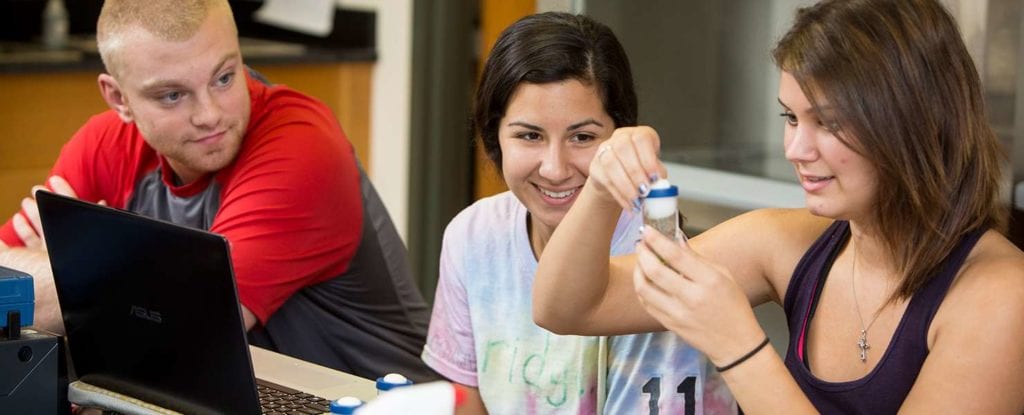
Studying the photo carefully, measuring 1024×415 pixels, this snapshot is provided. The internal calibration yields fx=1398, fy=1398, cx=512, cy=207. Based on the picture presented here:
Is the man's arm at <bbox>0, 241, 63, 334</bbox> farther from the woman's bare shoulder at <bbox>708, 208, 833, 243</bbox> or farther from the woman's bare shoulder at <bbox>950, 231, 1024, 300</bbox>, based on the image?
the woman's bare shoulder at <bbox>950, 231, 1024, 300</bbox>

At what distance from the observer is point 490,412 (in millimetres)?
1934

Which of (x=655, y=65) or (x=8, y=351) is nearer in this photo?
(x=8, y=351)

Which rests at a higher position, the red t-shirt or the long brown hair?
the long brown hair

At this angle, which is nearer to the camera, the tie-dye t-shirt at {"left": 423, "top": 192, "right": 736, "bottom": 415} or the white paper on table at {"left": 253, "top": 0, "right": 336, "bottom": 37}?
the tie-dye t-shirt at {"left": 423, "top": 192, "right": 736, "bottom": 415}

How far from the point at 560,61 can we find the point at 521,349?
40 centimetres

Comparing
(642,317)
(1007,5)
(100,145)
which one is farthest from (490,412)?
(1007,5)

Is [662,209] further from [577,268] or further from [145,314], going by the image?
[145,314]

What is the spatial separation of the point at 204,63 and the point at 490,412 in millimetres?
722

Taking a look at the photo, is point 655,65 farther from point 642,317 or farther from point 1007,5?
point 642,317

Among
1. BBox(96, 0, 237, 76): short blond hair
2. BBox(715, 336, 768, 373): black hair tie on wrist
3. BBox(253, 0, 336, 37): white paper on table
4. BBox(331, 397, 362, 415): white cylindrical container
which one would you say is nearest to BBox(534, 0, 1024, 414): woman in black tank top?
BBox(715, 336, 768, 373): black hair tie on wrist

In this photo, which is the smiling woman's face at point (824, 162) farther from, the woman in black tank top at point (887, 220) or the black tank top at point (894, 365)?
the black tank top at point (894, 365)

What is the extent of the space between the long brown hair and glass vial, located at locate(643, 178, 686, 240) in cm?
20

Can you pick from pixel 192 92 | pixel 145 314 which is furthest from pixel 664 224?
pixel 192 92

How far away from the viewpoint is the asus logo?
5.29 feet
